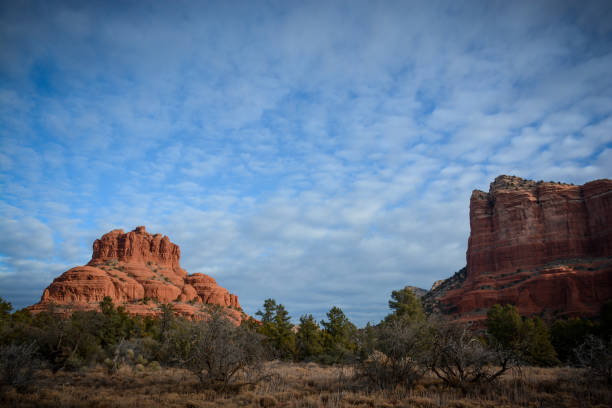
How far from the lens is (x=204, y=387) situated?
1856 cm

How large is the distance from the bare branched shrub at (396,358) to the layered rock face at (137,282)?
194ft

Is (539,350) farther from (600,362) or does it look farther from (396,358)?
(396,358)

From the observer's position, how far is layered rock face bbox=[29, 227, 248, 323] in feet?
266

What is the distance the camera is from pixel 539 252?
321 feet

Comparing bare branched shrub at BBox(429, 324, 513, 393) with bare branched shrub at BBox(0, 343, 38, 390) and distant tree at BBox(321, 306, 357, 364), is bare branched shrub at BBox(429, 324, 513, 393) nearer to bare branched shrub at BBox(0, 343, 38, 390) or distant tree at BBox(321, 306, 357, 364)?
bare branched shrub at BBox(0, 343, 38, 390)

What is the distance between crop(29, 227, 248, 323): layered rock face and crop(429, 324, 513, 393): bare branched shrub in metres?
61.1

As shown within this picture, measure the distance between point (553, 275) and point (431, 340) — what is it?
282 ft

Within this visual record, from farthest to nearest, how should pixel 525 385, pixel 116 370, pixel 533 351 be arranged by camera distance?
pixel 533 351 → pixel 116 370 → pixel 525 385

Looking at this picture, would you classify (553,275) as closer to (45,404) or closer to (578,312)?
(578,312)

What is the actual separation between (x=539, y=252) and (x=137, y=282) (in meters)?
115

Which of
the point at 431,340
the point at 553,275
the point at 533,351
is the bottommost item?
the point at 533,351

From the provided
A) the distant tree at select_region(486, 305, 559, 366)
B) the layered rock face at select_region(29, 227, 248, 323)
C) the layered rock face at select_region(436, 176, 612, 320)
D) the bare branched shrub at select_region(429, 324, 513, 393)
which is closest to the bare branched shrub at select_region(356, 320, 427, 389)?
the bare branched shrub at select_region(429, 324, 513, 393)

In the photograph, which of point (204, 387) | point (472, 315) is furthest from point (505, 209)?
point (204, 387)

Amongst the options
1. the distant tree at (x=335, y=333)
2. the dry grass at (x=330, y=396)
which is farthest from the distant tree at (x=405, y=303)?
the dry grass at (x=330, y=396)
